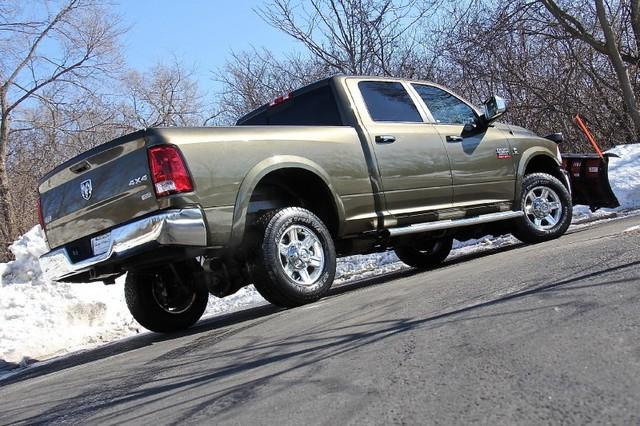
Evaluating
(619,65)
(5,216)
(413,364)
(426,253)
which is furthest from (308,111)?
(5,216)

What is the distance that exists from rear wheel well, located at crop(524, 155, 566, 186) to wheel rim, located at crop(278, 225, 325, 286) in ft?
12.5

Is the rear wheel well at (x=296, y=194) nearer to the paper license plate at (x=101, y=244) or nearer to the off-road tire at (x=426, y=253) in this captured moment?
the paper license plate at (x=101, y=244)

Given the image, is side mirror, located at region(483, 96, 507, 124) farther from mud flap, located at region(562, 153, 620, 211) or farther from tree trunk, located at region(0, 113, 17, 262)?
tree trunk, located at region(0, 113, 17, 262)

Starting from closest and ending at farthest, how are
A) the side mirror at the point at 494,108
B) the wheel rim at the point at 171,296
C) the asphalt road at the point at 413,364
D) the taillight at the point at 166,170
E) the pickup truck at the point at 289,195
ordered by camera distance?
the asphalt road at the point at 413,364, the taillight at the point at 166,170, the pickup truck at the point at 289,195, the wheel rim at the point at 171,296, the side mirror at the point at 494,108

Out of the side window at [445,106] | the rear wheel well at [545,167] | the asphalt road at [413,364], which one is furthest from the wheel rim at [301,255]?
the rear wheel well at [545,167]

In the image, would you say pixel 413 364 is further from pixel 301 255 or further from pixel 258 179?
pixel 258 179

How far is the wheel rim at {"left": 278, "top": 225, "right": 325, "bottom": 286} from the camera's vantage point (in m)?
5.36

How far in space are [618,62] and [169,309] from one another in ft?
42.6

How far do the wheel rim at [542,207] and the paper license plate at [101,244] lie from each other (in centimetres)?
498

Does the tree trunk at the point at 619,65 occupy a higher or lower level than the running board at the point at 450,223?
higher

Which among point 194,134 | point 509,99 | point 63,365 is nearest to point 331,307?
point 194,134

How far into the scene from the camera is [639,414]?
2.16m

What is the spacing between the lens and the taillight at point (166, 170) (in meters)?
4.76

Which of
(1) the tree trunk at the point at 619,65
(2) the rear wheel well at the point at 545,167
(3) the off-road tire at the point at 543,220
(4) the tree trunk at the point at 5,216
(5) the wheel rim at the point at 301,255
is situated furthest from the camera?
(4) the tree trunk at the point at 5,216
